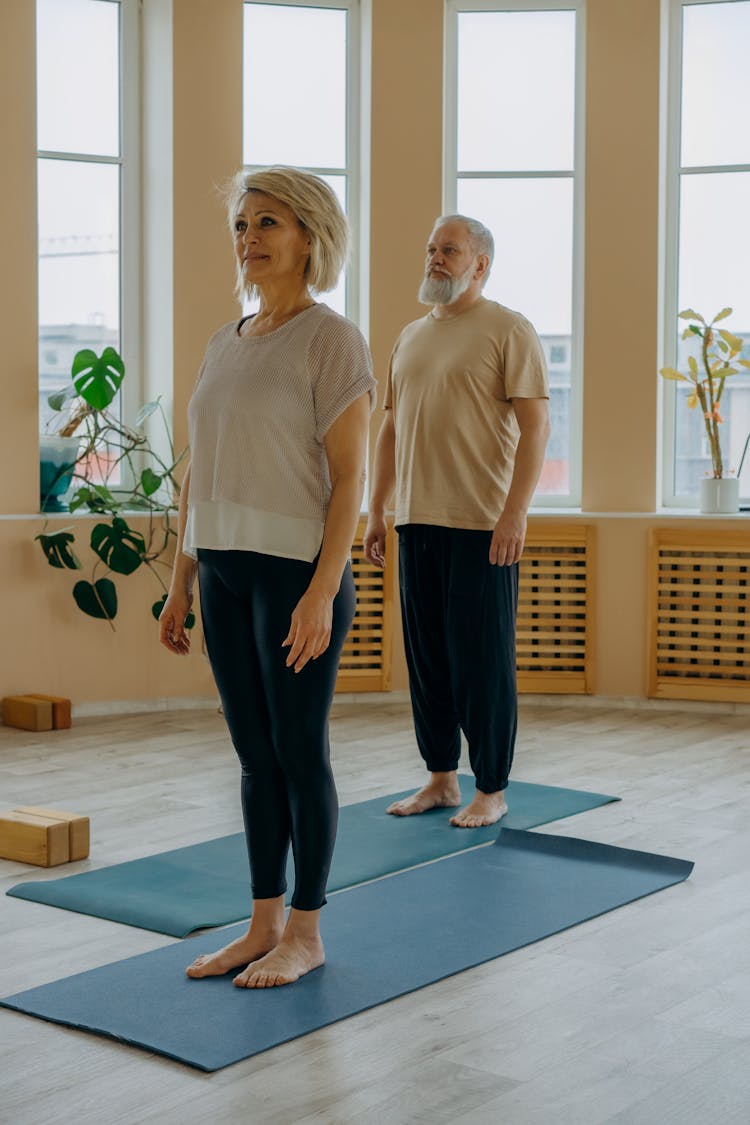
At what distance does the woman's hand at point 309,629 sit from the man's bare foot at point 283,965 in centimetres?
59

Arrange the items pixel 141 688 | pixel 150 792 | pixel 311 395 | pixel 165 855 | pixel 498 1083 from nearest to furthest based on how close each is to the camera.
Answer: pixel 498 1083 < pixel 311 395 < pixel 165 855 < pixel 150 792 < pixel 141 688

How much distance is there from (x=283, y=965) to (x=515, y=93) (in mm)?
4668

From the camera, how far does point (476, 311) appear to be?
385 centimetres

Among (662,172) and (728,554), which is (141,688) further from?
(662,172)

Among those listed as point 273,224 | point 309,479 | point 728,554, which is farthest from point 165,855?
point 728,554

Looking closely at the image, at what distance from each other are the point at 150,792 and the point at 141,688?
1.51m

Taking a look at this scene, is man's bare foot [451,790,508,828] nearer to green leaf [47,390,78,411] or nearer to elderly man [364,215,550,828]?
elderly man [364,215,550,828]

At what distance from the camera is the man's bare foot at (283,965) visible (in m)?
2.59

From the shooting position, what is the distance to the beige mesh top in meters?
2.46

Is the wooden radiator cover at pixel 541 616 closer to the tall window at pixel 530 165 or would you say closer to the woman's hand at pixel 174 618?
the tall window at pixel 530 165

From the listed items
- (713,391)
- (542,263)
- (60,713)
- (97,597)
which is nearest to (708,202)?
(542,263)

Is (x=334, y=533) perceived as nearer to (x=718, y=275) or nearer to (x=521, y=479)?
(x=521, y=479)

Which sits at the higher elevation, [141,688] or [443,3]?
[443,3]

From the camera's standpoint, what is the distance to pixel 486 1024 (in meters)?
2.46
